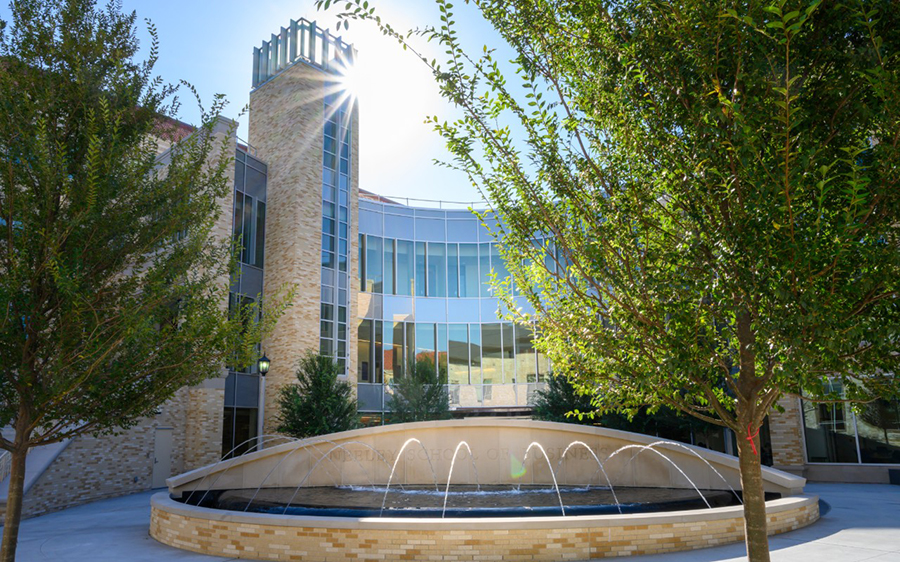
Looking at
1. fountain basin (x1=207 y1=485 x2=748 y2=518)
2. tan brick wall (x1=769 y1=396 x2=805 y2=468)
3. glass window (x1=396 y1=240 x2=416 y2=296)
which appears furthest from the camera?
glass window (x1=396 y1=240 x2=416 y2=296)

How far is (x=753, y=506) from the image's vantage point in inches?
195

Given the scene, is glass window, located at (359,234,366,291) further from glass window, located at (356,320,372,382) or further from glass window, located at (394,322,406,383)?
glass window, located at (394,322,406,383)

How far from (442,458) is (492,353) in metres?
17.7

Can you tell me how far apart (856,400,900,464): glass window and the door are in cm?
2233

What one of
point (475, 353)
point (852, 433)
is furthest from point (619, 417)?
point (475, 353)

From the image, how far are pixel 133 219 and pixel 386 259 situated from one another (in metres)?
25.1

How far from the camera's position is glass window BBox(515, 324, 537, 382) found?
3167 centimetres

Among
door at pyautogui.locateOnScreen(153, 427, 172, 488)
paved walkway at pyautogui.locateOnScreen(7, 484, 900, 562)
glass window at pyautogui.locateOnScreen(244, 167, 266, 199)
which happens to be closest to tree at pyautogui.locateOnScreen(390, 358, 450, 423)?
door at pyautogui.locateOnScreen(153, 427, 172, 488)

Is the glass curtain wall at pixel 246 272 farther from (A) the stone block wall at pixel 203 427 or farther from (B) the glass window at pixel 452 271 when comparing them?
(B) the glass window at pixel 452 271

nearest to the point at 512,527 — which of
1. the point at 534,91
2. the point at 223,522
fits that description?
the point at 223,522

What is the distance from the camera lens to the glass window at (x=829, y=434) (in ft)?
→ 63.6

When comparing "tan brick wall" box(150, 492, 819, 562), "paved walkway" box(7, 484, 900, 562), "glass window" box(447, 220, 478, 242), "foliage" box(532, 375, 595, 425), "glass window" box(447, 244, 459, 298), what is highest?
"glass window" box(447, 220, 478, 242)

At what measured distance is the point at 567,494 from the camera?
12.7 m

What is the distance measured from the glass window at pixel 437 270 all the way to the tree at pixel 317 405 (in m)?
11.0
